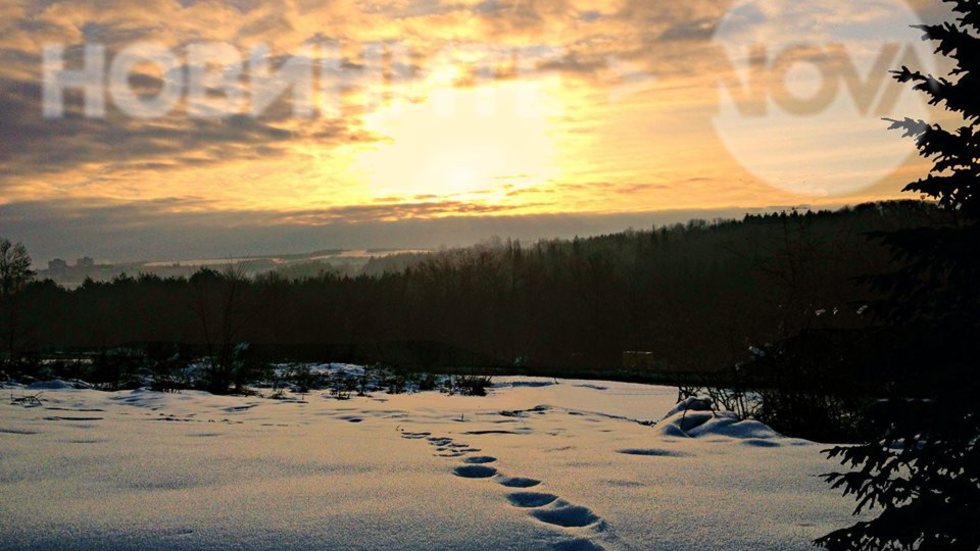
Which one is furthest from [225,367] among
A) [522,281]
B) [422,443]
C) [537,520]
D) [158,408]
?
[522,281]

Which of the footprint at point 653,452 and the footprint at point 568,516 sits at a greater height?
the footprint at point 568,516

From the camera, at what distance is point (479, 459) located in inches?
183

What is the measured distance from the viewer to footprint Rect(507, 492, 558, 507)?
11.4 ft

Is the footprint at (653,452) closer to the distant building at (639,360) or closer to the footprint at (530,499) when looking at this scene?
the footprint at (530,499)

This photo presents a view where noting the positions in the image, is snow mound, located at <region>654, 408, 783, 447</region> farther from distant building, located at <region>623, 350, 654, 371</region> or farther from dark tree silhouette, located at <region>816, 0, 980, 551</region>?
distant building, located at <region>623, 350, 654, 371</region>

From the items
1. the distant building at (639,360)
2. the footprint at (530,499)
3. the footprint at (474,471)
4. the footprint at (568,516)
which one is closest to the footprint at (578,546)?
the footprint at (568,516)

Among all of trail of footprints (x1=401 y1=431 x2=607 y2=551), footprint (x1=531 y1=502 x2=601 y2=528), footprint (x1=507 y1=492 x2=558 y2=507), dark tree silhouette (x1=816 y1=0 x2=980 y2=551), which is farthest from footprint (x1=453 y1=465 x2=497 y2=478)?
dark tree silhouette (x1=816 y1=0 x2=980 y2=551)

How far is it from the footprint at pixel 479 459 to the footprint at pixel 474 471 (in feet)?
0.68

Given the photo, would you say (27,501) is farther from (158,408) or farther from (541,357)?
(541,357)

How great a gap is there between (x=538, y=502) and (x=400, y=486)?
74 cm

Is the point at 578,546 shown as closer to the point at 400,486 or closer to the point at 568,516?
the point at 568,516

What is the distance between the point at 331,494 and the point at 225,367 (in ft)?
30.5

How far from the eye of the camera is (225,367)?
39.2 feet

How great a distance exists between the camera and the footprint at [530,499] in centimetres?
347
